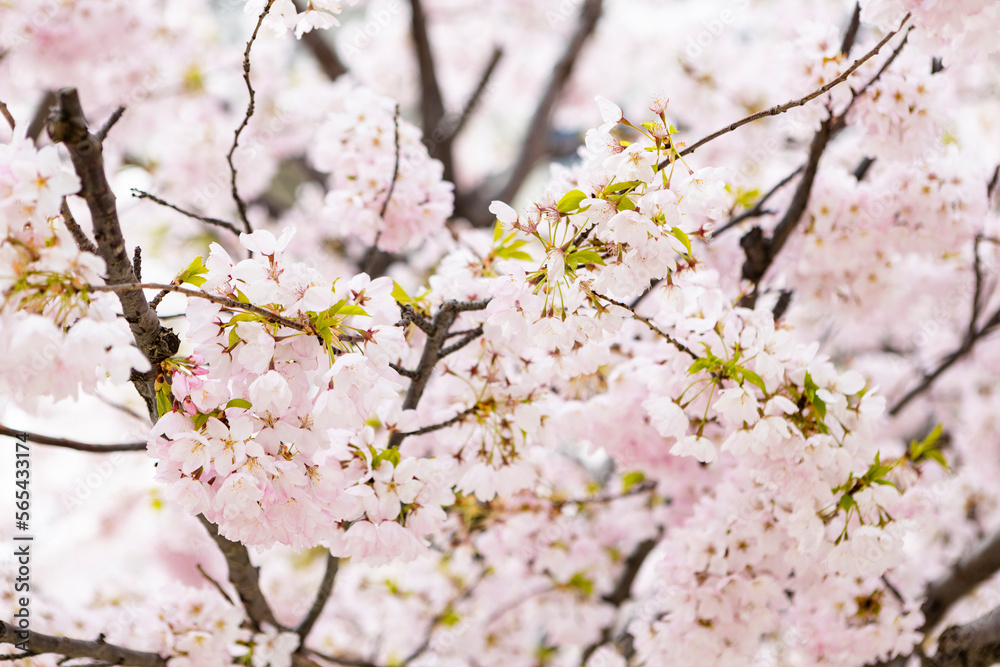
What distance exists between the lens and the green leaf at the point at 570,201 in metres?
0.81

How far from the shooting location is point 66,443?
3.35 feet

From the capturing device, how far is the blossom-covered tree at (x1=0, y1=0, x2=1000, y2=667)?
2.53 feet

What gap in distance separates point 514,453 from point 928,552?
2456 millimetres

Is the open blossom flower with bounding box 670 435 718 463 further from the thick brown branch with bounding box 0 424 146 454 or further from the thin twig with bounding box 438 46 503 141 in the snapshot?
the thin twig with bounding box 438 46 503 141

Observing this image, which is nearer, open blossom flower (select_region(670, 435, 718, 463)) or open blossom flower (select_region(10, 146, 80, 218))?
open blossom flower (select_region(10, 146, 80, 218))

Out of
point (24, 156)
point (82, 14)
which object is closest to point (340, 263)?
point (82, 14)

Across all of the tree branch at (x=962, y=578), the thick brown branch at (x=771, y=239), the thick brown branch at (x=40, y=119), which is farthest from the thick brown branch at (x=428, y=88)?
the tree branch at (x=962, y=578)

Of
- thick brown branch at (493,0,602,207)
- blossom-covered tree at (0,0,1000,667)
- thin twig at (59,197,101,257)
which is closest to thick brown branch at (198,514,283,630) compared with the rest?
blossom-covered tree at (0,0,1000,667)

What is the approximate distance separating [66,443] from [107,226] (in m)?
0.46

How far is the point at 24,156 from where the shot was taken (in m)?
0.65

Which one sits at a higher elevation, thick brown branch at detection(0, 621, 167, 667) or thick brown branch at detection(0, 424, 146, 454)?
thick brown branch at detection(0, 424, 146, 454)

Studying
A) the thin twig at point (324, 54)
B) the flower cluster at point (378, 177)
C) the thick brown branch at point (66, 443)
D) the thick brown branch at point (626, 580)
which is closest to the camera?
the thick brown branch at point (66, 443)

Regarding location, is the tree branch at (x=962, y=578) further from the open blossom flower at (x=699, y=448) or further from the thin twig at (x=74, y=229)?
the thin twig at (x=74, y=229)

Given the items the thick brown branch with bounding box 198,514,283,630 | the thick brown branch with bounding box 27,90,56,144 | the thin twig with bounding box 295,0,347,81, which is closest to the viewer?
the thick brown branch with bounding box 198,514,283,630
